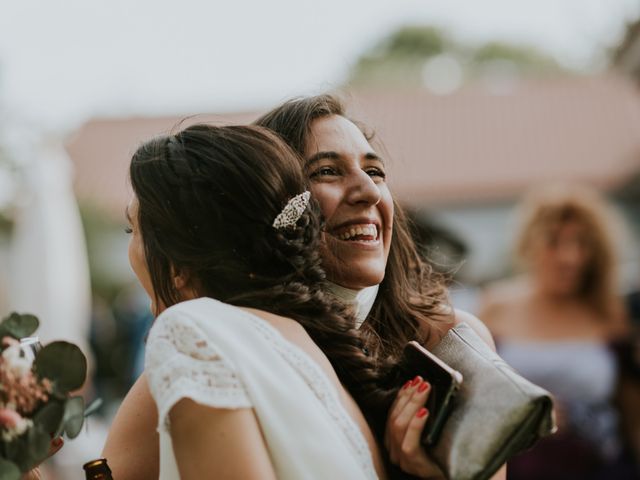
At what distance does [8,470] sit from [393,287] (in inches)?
51.4

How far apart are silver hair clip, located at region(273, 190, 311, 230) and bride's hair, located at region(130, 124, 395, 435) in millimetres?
12

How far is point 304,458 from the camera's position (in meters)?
1.96

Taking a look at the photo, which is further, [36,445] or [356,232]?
[356,232]

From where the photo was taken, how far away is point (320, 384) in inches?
81.5

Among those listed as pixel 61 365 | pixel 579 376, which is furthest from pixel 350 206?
pixel 579 376

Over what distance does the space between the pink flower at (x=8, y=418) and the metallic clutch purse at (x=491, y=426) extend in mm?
876

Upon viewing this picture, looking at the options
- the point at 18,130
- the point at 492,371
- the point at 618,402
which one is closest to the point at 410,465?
the point at 492,371

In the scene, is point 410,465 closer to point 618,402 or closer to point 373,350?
point 373,350

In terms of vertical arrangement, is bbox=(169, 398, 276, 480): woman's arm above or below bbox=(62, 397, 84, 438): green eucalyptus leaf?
above

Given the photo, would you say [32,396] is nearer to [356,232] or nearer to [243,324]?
[243,324]

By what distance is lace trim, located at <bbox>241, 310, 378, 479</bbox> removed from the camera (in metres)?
2.06

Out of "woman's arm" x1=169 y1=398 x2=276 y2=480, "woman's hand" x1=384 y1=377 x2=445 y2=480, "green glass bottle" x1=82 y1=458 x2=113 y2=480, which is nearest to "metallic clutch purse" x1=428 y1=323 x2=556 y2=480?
"woman's hand" x1=384 y1=377 x2=445 y2=480

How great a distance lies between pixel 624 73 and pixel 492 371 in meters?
8.66

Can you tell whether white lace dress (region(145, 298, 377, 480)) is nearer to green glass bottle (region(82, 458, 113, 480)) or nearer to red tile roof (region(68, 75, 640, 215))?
green glass bottle (region(82, 458, 113, 480))
